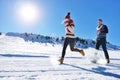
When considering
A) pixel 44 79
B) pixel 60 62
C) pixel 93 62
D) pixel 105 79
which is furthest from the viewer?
pixel 93 62

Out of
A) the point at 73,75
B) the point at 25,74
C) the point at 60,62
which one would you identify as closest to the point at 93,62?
the point at 60,62

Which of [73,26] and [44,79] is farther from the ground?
[73,26]

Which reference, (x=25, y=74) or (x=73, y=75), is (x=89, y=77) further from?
(x=25, y=74)

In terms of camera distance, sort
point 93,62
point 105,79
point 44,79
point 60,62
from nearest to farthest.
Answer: point 44,79
point 105,79
point 60,62
point 93,62

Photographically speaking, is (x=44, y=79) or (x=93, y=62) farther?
Answer: (x=93, y=62)

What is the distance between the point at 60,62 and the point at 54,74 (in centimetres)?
301

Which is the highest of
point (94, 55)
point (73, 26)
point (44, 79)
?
point (73, 26)

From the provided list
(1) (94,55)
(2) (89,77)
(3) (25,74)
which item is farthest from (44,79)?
(1) (94,55)

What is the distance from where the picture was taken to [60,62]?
33.7 feet

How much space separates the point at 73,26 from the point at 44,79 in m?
4.60

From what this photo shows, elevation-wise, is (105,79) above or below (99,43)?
below

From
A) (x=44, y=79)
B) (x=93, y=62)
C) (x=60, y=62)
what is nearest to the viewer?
(x=44, y=79)

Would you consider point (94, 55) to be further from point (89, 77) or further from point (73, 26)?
point (89, 77)

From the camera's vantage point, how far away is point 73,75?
23.8 feet
